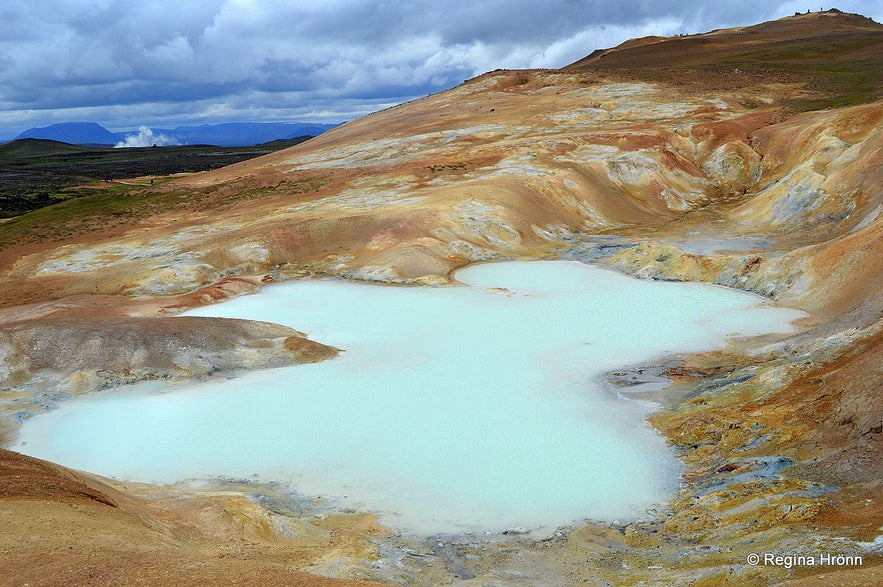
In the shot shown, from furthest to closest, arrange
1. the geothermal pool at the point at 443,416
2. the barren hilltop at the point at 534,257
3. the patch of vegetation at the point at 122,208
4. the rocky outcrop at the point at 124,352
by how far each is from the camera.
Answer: the patch of vegetation at the point at 122,208
the rocky outcrop at the point at 124,352
the geothermal pool at the point at 443,416
the barren hilltop at the point at 534,257

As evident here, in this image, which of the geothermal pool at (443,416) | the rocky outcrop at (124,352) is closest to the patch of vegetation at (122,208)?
the rocky outcrop at (124,352)

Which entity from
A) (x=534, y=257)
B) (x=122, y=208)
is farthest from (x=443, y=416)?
(x=122, y=208)

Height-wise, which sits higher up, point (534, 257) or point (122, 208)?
point (122, 208)

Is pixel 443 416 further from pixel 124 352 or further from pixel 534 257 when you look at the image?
pixel 534 257

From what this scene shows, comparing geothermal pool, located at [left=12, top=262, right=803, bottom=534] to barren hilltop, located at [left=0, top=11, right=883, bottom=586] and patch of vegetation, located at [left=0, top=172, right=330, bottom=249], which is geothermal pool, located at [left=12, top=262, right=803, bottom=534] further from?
patch of vegetation, located at [left=0, top=172, right=330, bottom=249]

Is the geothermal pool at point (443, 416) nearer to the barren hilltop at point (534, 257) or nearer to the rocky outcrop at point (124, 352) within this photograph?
the rocky outcrop at point (124, 352)

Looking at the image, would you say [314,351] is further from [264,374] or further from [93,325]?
[93,325]

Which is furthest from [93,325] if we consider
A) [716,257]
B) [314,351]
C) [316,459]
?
[716,257]
